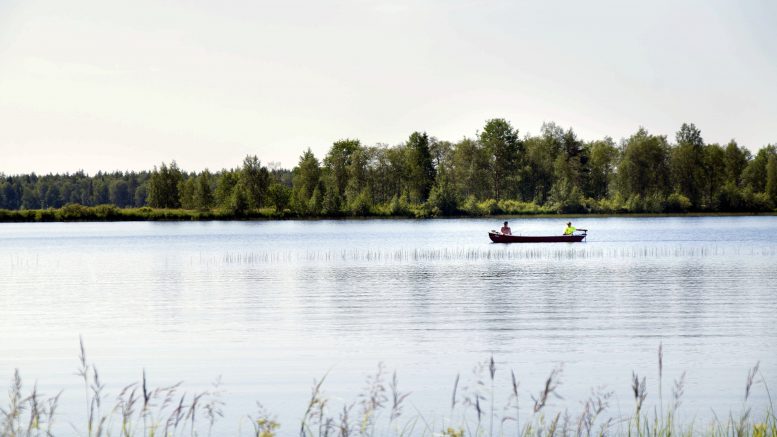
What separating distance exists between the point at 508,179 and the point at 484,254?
3314 inches

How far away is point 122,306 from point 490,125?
120 m

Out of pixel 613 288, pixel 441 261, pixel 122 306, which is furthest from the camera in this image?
pixel 441 261

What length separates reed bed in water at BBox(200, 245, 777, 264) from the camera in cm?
5400

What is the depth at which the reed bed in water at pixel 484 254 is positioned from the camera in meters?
54.0

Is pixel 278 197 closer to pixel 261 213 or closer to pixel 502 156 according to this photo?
pixel 261 213

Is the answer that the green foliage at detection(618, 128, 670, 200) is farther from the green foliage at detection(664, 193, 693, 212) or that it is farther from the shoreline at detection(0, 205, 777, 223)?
the shoreline at detection(0, 205, 777, 223)

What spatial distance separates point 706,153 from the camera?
5487 inches

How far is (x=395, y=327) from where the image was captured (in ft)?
77.3

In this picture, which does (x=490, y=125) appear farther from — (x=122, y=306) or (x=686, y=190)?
(x=122, y=306)

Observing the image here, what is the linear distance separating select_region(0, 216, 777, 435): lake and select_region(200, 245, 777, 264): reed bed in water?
3333 millimetres

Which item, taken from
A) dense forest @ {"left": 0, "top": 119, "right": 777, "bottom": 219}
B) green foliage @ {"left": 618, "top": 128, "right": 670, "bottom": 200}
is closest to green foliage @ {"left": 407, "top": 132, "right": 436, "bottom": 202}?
dense forest @ {"left": 0, "top": 119, "right": 777, "bottom": 219}

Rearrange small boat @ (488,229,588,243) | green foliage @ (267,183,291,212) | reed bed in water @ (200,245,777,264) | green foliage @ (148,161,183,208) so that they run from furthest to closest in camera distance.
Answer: green foliage @ (148,161,183,208) → green foliage @ (267,183,291,212) → small boat @ (488,229,588,243) → reed bed in water @ (200,245,777,264)

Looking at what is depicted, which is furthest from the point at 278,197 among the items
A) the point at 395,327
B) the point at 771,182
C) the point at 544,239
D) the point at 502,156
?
the point at 395,327

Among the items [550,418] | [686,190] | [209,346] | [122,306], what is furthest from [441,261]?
[686,190]
